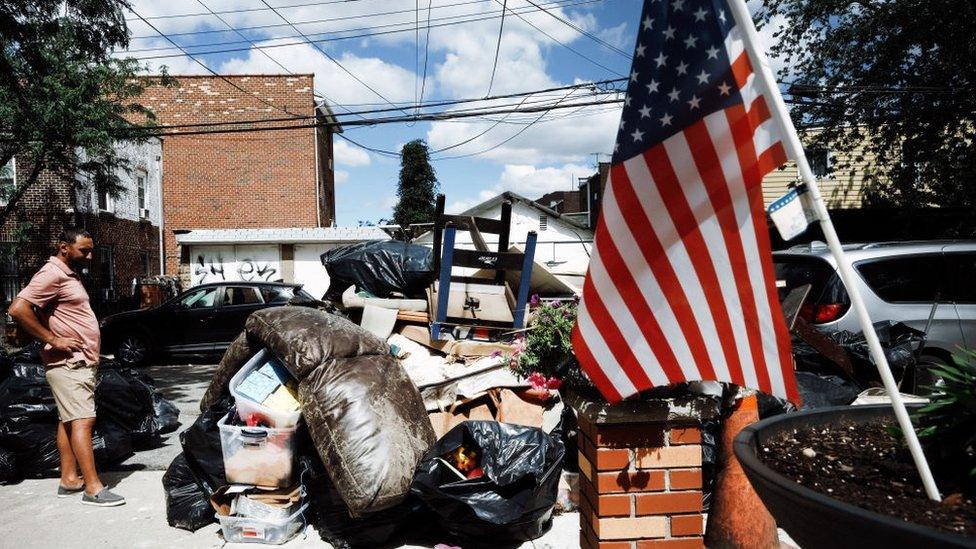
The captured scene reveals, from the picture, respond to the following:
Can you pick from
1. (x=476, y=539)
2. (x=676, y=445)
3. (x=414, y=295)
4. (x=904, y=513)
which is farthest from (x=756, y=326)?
(x=414, y=295)

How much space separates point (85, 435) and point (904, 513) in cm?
458

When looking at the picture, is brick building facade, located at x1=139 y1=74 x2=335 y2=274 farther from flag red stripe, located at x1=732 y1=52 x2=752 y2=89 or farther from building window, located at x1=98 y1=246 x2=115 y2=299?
flag red stripe, located at x1=732 y1=52 x2=752 y2=89

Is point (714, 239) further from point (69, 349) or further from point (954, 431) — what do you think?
point (69, 349)

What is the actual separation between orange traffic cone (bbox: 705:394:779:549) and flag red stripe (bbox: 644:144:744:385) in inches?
47.6

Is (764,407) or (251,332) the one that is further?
(251,332)

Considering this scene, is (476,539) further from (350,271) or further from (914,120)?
(914,120)

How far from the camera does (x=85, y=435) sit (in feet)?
13.3

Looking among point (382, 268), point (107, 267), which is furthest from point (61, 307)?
point (107, 267)

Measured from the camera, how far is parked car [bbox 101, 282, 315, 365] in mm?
10914

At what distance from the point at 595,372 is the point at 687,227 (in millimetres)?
478

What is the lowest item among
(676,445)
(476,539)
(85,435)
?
(476,539)

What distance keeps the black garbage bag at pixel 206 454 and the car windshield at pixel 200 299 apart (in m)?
8.09

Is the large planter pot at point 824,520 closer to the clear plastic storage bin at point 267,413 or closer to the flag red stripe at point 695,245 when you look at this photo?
the flag red stripe at point 695,245

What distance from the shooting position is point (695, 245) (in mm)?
1604
